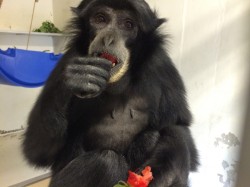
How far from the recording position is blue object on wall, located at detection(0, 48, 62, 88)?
7.99ft

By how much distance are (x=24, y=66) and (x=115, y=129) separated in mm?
1266

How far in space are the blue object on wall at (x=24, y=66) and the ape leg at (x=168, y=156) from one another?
108 cm

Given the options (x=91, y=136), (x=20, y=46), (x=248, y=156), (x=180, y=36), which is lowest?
(x=248, y=156)

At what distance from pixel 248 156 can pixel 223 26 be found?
0.83m

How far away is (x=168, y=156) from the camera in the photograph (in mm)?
1543

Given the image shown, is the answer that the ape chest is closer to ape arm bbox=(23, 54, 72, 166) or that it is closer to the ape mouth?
ape arm bbox=(23, 54, 72, 166)

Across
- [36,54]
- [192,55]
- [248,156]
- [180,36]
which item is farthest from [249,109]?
[36,54]

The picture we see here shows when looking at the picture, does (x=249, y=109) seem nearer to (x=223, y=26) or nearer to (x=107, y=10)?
(x=223, y=26)

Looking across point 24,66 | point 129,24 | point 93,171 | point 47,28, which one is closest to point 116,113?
point 93,171

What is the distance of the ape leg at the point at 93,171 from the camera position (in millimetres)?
1453

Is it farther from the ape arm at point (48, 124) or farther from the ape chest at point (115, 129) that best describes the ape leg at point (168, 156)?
the ape arm at point (48, 124)

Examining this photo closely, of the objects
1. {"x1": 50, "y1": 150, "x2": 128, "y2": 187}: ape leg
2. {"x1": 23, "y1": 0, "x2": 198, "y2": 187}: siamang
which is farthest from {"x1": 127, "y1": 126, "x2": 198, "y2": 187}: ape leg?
{"x1": 50, "y1": 150, "x2": 128, "y2": 187}: ape leg

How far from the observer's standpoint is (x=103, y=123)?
1646 mm

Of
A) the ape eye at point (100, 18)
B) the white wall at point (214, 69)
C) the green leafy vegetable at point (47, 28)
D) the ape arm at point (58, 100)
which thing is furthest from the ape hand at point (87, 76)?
the green leafy vegetable at point (47, 28)
